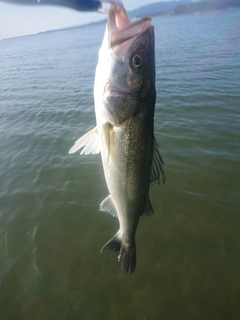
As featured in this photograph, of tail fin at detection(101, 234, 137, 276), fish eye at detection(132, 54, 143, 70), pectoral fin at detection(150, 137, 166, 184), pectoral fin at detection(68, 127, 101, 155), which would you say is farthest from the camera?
tail fin at detection(101, 234, 137, 276)

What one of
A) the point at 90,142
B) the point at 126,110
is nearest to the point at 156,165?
the point at 126,110

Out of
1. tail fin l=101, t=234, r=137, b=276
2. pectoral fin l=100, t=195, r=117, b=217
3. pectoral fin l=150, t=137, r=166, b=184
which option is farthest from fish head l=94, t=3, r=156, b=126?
tail fin l=101, t=234, r=137, b=276

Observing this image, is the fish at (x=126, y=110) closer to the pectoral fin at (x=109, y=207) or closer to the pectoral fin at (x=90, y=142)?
the pectoral fin at (x=90, y=142)

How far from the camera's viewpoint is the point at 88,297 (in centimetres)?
366

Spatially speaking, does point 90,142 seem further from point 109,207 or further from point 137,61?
point 137,61

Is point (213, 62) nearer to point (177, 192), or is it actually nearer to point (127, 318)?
point (177, 192)

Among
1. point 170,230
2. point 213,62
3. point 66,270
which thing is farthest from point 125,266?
point 213,62

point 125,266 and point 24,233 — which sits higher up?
point 125,266

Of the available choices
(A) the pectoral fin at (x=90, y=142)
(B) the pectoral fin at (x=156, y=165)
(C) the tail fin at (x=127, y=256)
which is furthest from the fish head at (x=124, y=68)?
(C) the tail fin at (x=127, y=256)

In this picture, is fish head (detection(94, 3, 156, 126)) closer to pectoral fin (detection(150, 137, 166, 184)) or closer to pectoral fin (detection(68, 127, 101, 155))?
pectoral fin (detection(68, 127, 101, 155))

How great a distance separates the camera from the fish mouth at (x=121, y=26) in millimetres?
1834

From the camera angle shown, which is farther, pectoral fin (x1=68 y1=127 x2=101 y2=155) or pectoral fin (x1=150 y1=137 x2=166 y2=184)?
pectoral fin (x1=68 y1=127 x2=101 y2=155)

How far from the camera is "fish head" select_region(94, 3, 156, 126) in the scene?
6.14ft

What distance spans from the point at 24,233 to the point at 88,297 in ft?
6.72
